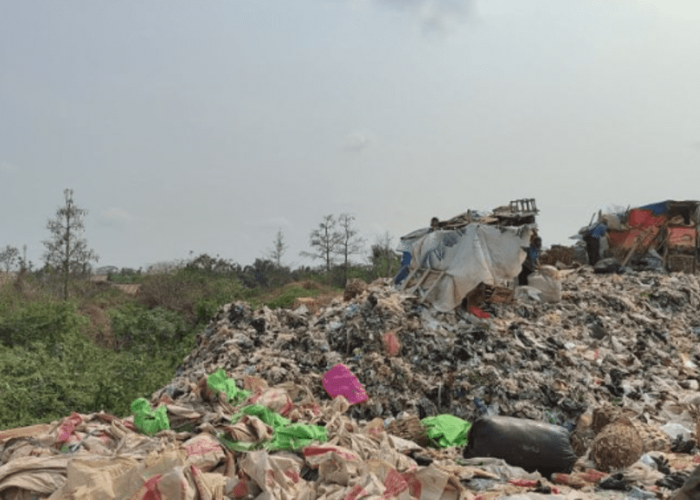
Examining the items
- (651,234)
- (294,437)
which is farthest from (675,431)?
(651,234)

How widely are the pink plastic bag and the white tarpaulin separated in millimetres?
2418

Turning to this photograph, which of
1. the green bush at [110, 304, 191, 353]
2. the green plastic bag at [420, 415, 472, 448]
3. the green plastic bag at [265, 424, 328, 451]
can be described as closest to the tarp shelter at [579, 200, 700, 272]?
the green bush at [110, 304, 191, 353]

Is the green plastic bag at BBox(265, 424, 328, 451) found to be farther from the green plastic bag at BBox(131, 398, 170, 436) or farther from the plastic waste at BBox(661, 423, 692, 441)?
the plastic waste at BBox(661, 423, 692, 441)

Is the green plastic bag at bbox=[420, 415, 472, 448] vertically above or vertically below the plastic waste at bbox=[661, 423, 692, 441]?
above

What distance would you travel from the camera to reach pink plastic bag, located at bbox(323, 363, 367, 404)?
299 inches

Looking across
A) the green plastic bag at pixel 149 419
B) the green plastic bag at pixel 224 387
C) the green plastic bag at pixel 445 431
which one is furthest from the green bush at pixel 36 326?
the green plastic bag at pixel 445 431

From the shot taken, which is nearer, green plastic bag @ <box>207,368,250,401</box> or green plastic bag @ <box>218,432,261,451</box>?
green plastic bag @ <box>218,432,261,451</box>

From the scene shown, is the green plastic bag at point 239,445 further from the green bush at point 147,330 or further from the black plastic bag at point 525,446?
the green bush at point 147,330

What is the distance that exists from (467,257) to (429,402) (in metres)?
3.09

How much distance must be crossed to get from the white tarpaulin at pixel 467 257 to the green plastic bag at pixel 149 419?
5.48 m

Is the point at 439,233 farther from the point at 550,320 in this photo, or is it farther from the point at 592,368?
the point at 592,368

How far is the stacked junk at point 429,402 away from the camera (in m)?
4.01

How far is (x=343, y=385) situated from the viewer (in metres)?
7.72

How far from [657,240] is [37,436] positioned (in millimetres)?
19022
